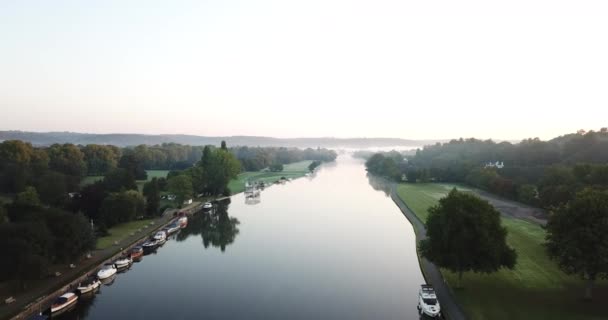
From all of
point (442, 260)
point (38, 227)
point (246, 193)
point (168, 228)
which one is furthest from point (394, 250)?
point (246, 193)

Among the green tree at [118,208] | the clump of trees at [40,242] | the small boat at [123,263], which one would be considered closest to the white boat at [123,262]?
the small boat at [123,263]

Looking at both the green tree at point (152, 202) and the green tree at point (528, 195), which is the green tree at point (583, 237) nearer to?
the green tree at point (528, 195)

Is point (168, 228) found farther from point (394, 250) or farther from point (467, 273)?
point (467, 273)

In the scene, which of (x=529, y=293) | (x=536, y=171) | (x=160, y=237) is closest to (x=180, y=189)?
(x=160, y=237)

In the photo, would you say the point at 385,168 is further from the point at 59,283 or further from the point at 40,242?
the point at 40,242

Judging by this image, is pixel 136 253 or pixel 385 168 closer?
pixel 136 253

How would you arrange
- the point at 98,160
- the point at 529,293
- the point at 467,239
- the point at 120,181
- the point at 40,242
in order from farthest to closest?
the point at 98,160 < the point at 120,181 < the point at 40,242 < the point at 467,239 < the point at 529,293

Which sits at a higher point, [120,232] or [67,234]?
[67,234]
